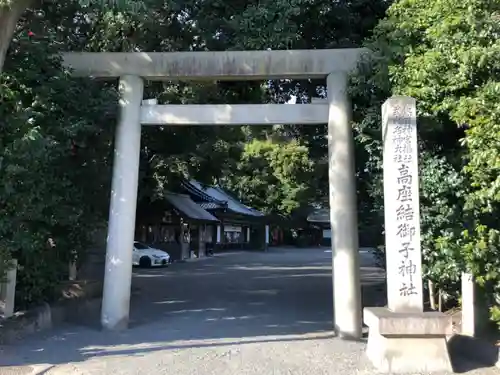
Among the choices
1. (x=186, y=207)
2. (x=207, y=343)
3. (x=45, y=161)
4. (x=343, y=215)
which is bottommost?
(x=207, y=343)

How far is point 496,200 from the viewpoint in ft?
21.5

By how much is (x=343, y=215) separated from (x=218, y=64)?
11.1ft

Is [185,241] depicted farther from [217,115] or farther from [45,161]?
[45,161]

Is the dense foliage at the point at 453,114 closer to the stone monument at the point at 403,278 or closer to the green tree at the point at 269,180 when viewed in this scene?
the stone monument at the point at 403,278

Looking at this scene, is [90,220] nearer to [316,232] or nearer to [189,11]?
[189,11]

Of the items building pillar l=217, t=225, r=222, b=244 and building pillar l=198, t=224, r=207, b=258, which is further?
building pillar l=217, t=225, r=222, b=244

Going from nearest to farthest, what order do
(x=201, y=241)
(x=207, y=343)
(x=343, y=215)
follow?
1. (x=207, y=343)
2. (x=343, y=215)
3. (x=201, y=241)

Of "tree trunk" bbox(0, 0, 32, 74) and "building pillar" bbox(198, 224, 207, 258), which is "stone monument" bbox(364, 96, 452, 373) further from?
"building pillar" bbox(198, 224, 207, 258)

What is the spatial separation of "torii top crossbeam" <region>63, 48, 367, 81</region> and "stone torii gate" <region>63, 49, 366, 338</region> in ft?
0.06

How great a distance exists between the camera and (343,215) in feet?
29.6

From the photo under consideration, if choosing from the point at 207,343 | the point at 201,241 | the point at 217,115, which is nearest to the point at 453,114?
the point at 217,115

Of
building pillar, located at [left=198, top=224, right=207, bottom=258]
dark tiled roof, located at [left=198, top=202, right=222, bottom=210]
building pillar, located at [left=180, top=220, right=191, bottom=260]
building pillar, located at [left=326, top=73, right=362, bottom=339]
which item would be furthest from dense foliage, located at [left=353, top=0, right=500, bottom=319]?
dark tiled roof, located at [left=198, top=202, right=222, bottom=210]

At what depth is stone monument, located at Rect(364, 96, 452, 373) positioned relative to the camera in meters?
6.44

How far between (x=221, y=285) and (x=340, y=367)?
10100 mm
